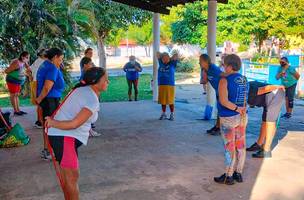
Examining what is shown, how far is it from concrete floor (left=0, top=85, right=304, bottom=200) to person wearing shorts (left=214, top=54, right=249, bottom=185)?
1.24ft

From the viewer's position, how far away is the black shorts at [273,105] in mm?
6160

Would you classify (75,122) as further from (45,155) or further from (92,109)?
(45,155)

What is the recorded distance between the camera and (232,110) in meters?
4.82

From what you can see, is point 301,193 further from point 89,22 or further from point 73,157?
point 89,22

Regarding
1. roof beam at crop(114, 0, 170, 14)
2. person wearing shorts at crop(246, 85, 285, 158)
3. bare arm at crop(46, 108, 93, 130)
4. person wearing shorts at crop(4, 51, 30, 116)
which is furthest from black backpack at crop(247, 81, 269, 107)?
person wearing shorts at crop(4, 51, 30, 116)

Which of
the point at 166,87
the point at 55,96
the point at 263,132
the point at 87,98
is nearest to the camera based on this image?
the point at 87,98

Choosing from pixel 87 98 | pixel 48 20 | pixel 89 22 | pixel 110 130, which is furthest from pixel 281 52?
pixel 87 98

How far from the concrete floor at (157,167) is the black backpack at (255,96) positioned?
2.97 ft

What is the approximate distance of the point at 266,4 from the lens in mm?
21609

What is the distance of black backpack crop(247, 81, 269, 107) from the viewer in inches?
228

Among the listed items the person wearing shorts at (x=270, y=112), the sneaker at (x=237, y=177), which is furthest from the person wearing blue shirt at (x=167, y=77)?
the sneaker at (x=237, y=177)

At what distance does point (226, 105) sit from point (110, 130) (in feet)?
13.6

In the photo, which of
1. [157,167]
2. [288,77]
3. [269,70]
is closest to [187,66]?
[269,70]

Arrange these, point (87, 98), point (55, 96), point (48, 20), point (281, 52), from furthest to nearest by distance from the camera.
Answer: point (281, 52) < point (48, 20) < point (55, 96) < point (87, 98)
